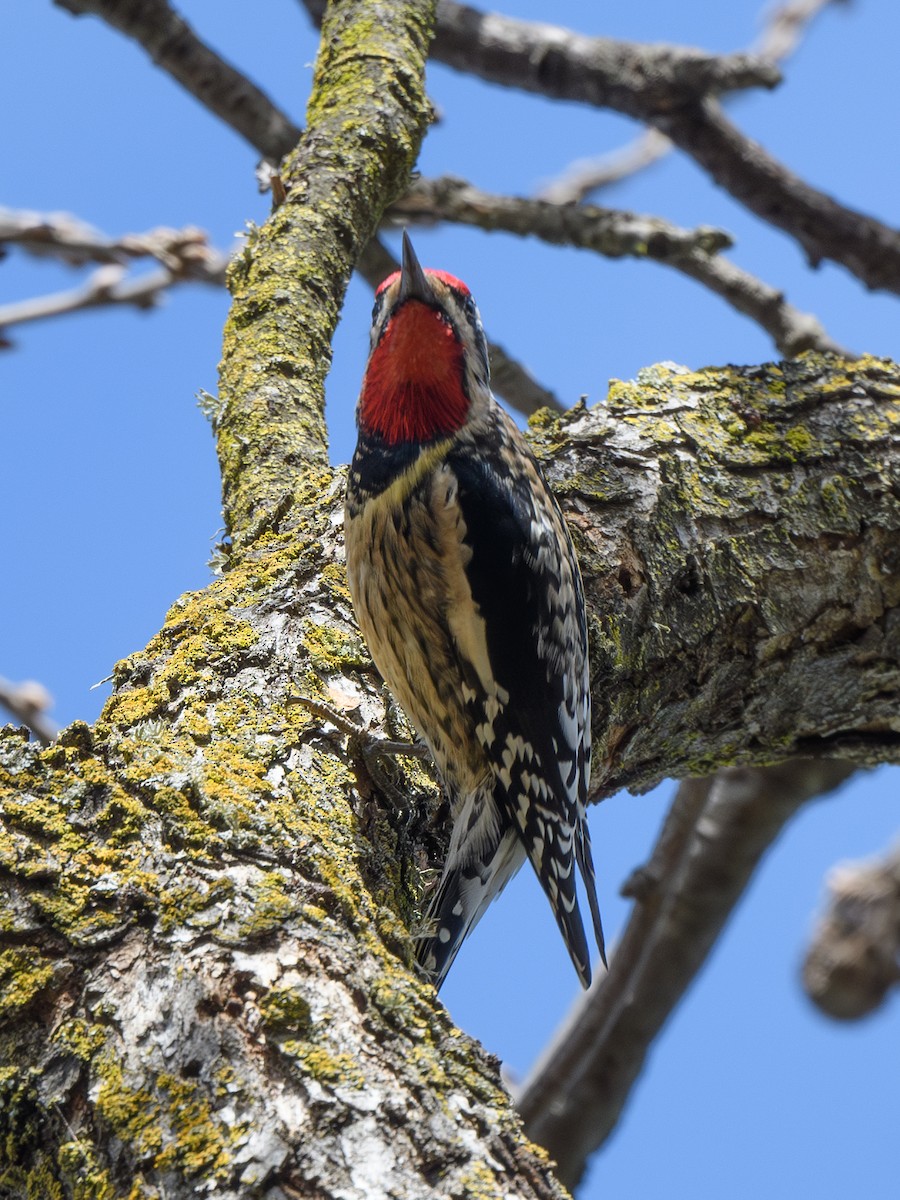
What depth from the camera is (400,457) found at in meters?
2.72

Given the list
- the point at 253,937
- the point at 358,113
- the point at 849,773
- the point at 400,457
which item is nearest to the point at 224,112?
the point at 358,113

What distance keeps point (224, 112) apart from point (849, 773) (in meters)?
3.14

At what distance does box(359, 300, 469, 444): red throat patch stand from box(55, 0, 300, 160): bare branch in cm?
164

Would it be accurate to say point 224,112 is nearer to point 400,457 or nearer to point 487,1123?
point 400,457

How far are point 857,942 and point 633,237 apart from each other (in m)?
2.56

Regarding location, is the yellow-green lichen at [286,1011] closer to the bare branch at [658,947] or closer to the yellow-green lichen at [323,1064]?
the yellow-green lichen at [323,1064]

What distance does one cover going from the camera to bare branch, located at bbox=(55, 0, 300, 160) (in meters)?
3.99

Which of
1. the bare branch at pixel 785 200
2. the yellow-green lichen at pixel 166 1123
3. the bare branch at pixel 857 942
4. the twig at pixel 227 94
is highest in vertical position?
the bare branch at pixel 785 200

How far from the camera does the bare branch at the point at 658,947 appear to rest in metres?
3.70

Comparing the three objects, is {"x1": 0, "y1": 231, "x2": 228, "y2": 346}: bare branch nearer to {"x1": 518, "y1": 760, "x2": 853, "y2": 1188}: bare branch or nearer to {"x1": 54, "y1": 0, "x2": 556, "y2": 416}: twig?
{"x1": 54, "y1": 0, "x2": 556, "y2": 416}: twig

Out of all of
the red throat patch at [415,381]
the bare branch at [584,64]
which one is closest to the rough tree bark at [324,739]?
the red throat patch at [415,381]

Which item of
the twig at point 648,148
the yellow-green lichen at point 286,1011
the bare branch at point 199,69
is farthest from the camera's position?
the twig at point 648,148

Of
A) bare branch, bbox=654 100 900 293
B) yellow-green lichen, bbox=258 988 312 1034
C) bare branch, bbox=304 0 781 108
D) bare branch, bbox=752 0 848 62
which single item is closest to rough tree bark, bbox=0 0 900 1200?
yellow-green lichen, bbox=258 988 312 1034

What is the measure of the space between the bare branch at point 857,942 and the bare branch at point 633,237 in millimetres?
2087
